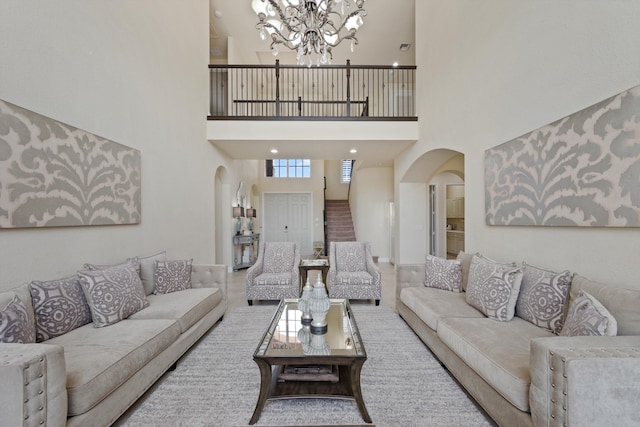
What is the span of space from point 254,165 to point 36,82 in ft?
22.9

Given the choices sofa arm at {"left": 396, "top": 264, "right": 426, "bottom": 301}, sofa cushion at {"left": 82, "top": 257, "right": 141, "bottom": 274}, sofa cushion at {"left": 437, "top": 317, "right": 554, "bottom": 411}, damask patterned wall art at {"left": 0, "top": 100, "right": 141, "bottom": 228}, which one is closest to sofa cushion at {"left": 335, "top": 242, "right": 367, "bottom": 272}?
sofa arm at {"left": 396, "top": 264, "right": 426, "bottom": 301}

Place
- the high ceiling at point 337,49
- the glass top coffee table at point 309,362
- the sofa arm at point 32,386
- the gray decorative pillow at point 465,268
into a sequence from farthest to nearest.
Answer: the high ceiling at point 337,49
the gray decorative pillow at point 465,268
the glass top coffee table at point 309,362
the sofa arm at point 32,386

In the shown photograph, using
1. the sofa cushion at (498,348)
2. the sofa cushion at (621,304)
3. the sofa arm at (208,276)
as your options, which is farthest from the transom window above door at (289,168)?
the sofa cushion at (621,304)

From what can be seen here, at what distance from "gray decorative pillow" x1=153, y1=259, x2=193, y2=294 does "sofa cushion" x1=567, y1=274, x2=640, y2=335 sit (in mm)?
3435

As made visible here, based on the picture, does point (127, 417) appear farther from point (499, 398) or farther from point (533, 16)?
point (533, 16)

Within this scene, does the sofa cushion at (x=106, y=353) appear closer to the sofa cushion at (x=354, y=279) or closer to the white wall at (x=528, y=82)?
the sofa cushion at (x=354, y=279)

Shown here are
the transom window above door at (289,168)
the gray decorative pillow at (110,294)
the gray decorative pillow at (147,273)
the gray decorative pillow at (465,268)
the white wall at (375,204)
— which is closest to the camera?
the gray decorative pillow at (110,294)

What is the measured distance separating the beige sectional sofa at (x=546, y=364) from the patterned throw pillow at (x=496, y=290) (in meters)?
0.07

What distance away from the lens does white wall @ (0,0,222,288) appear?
1.89m

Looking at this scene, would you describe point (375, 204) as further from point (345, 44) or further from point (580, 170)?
point (580, 170)

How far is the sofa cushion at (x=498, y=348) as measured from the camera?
1.40m

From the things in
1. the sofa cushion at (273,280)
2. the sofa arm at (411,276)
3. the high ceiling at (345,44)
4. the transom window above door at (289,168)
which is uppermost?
the high ceiling at (345,44)

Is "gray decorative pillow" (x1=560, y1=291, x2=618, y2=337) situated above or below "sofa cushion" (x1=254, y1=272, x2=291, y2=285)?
above

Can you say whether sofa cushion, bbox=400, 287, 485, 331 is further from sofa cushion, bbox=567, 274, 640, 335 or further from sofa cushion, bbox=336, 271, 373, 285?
sofa cushion, bbox=567, 274, 640, 335
